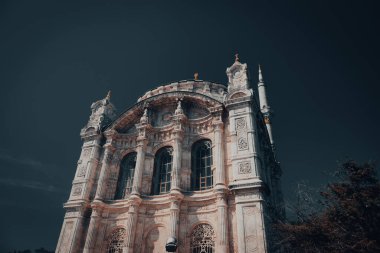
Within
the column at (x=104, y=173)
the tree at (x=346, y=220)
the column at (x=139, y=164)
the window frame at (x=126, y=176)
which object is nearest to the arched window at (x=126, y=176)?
the window frame at (x=126, y=176)

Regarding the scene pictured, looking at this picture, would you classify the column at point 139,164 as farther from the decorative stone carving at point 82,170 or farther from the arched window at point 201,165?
the decorative stone carving at point 82,170

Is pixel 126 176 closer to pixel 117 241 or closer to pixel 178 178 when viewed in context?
pixel 117 241

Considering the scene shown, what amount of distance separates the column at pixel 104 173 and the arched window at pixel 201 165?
21.0 ft

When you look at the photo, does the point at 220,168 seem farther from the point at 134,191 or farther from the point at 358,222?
the point at 358,222

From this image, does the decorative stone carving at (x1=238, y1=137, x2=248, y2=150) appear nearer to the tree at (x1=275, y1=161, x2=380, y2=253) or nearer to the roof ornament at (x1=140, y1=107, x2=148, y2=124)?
the tree at (x1=275, y1=161, x2=380, y2=253)

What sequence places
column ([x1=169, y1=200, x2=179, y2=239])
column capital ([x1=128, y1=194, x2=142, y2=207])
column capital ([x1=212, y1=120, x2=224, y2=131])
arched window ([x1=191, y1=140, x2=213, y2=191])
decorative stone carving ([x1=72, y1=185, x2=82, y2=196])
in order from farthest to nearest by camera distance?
decorative stone carving ([x1=72, y1=185, x2=82, y2=196]) < column capital ([x1=212, y1=120, x2=224, y2=131]) < arched window ([x1=191, y1=140, x2=213, y2=191]) < column capital ([x1=128, y1=194, x2=142, y2=207]) < column ([x1=169, y1=200, x2=179, y2=239])

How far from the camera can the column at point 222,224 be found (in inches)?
557

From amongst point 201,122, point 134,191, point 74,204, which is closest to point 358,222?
point 201,122

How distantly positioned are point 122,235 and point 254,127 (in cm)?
1075

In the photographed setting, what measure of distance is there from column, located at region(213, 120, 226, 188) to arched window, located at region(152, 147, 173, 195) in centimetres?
380

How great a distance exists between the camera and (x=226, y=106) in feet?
60.1

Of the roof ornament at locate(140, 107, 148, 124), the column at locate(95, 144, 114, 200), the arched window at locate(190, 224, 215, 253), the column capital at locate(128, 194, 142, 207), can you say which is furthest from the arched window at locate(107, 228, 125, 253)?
the roof ornament at locate(140, 107, 148, 124)

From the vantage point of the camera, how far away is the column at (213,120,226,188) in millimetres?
16141

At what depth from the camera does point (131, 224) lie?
16.9m
